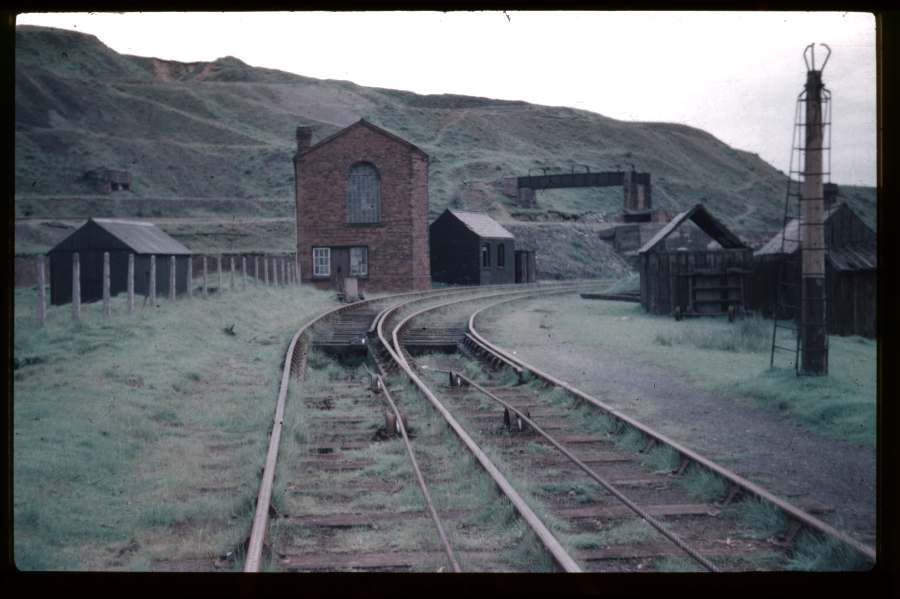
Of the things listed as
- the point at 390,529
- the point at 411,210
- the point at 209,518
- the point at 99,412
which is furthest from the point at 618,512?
the point at 411,210

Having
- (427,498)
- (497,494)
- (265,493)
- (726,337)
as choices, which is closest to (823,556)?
(497,494)

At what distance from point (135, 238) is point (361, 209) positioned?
11.0 m

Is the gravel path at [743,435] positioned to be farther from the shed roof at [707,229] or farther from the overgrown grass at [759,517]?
the shed roof at [707,229]

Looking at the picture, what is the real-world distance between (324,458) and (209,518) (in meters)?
1.92

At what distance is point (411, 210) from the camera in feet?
121

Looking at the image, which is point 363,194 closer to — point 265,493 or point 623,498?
point 265,493

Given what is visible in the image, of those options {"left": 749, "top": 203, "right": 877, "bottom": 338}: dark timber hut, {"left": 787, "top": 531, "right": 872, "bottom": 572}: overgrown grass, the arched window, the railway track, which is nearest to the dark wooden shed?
the arched window

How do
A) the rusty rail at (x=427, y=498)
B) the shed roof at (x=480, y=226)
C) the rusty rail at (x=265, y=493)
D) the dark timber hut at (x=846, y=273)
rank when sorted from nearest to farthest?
the rusty rail at (x=265, y=493), the rusty rail at (x=427, y=498), the dark timber hut at (x=846, y=273), the shed roof at (x=480, y=226)

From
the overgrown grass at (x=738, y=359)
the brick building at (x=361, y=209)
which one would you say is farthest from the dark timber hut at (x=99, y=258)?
the overgrown grass at (x=738, y=359)

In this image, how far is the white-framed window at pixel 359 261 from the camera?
37406 mm

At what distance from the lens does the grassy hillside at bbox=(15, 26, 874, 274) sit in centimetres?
6588

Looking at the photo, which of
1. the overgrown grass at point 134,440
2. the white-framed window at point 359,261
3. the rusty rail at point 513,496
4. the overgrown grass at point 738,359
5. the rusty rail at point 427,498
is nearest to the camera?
the rusty rail at point 513,496

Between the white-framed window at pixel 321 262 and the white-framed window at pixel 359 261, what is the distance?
1.08 meters
